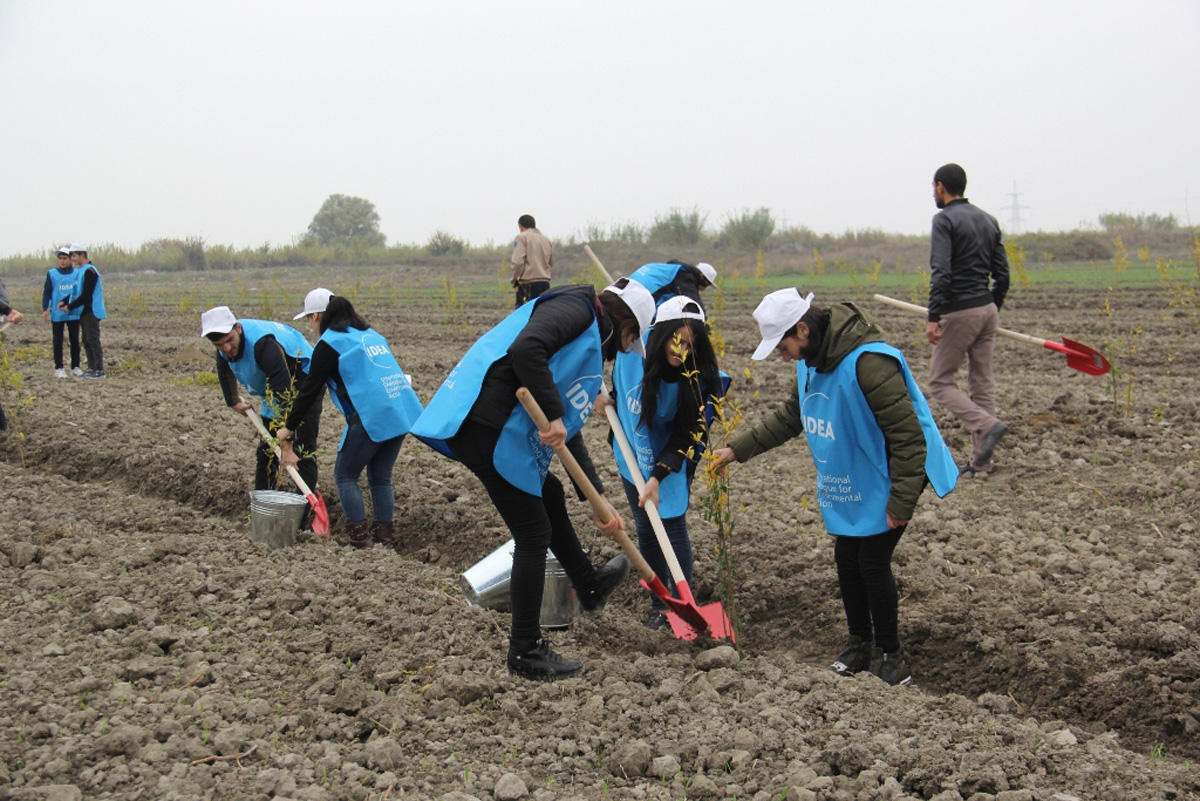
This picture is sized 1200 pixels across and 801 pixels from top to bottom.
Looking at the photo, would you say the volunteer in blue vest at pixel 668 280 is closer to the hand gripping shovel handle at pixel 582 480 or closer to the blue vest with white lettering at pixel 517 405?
the blue vest with white lettering at pixel 517 405

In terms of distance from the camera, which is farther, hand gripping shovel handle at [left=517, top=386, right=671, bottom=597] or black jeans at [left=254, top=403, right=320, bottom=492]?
black jeans at [left=254, top=403, right=320, bottom=492]

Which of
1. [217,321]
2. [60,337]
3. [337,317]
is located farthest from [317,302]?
[60,337]

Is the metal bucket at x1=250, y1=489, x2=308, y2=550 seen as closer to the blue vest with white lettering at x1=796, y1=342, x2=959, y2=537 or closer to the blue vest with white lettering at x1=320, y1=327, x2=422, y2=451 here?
the blue vest with white lettering at x1=320, y1=327, x2=422, y2=451

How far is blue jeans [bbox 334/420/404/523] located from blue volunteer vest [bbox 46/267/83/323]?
7.35m

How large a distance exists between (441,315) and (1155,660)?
15089 millimetres

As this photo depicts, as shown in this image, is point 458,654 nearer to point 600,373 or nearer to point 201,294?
point 600,373

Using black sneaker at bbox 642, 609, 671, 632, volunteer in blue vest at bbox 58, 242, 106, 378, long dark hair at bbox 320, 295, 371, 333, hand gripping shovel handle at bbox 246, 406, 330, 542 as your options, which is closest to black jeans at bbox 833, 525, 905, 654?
black sneaker at bbox 642, 609, 671, 632

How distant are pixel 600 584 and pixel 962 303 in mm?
3274

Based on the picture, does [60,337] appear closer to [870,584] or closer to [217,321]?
[217,321]

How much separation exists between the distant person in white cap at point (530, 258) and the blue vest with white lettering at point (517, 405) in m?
7.63

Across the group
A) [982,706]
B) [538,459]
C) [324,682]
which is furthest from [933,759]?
[324,682]

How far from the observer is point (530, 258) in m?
11.4

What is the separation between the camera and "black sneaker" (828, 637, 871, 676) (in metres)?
4.02

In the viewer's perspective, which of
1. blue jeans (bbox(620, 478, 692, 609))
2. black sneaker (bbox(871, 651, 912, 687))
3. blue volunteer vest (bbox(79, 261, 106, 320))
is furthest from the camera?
blue volunteer vest (bbox(79, 261, 106, 320))
